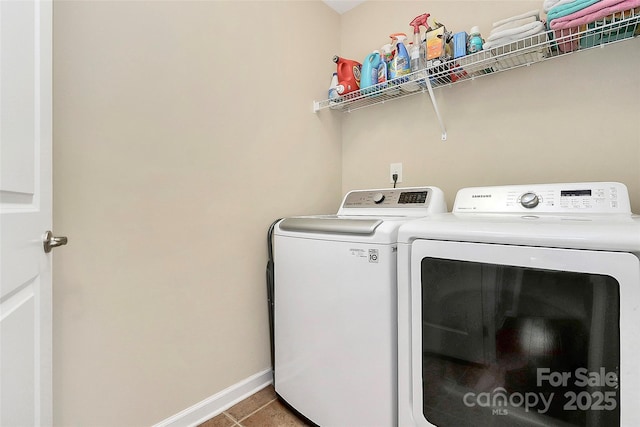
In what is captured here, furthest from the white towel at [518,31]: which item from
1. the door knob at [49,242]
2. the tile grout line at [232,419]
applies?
the tile grout line at [232,419]

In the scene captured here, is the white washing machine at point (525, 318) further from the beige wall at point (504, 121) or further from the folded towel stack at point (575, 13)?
the folded towel stack at point (575, 13)

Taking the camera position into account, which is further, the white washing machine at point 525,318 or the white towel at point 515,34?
the white towel at point 515,34

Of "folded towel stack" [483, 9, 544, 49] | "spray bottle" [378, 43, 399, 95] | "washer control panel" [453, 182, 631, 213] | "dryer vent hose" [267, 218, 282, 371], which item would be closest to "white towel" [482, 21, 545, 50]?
"folded towel stack" [483, 9, 544, 49]

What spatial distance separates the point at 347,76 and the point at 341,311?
4.65 ft

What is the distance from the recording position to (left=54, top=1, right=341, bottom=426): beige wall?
1062 mm

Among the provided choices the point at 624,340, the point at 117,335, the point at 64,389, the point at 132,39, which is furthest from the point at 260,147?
the point at 624,340

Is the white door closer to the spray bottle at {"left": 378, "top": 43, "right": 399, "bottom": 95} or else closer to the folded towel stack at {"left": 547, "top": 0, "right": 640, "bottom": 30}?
the spray bottle at {"left": 378, "top": 43, "right": 399, "bottom": 95}

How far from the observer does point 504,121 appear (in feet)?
5.02

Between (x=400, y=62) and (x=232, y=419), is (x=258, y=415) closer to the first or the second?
(x=232, y=419)

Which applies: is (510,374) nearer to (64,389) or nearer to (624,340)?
(624,340)

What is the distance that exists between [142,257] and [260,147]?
2.62 ft

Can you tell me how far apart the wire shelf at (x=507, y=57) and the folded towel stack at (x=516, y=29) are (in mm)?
20

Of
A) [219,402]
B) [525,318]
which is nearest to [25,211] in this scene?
[219,402]

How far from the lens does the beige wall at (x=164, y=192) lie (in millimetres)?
1062
